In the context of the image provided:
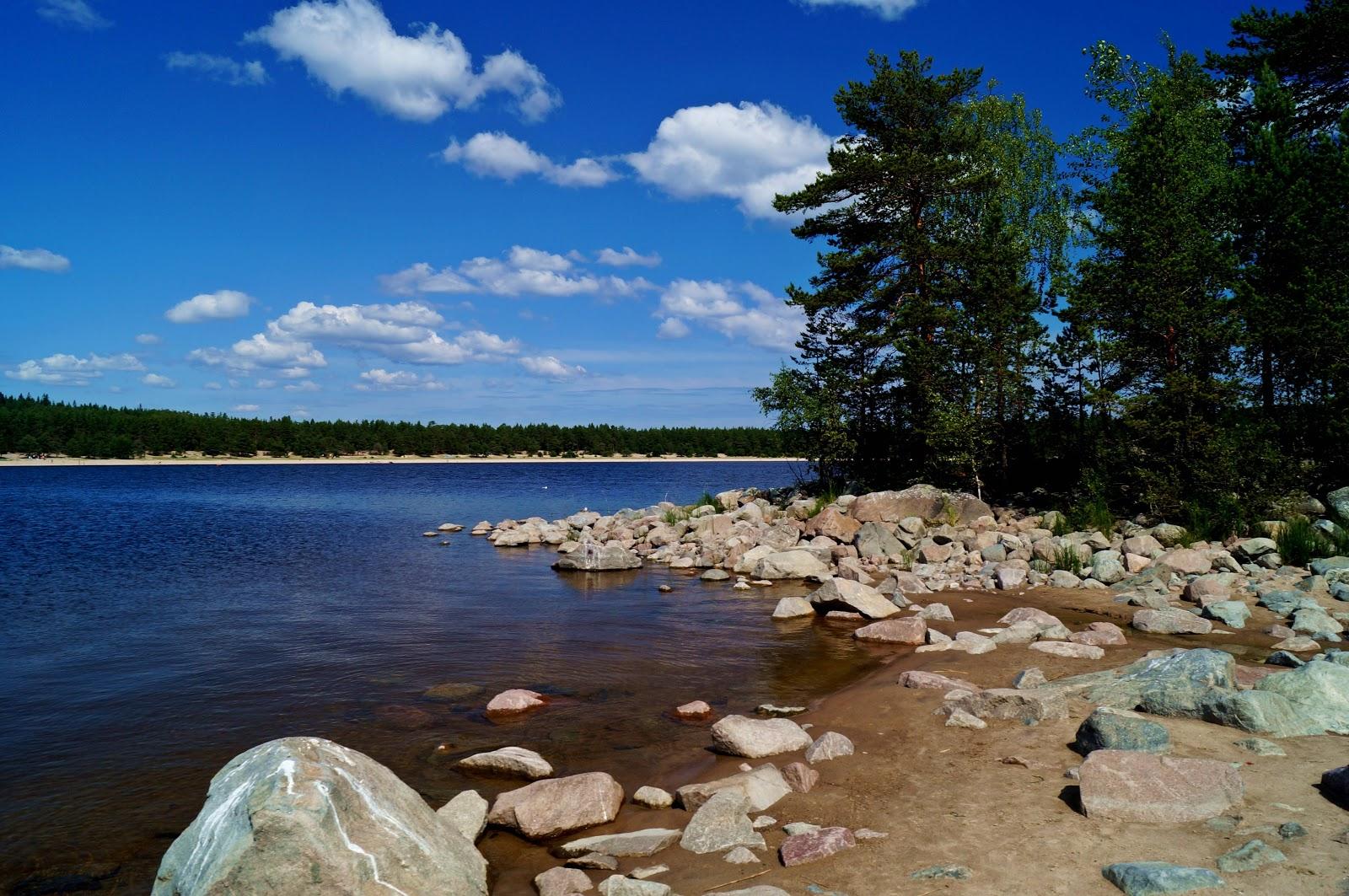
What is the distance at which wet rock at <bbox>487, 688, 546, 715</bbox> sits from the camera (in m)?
10.7

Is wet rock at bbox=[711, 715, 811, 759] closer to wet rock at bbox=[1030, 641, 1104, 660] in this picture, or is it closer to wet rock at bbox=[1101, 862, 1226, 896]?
wet rock at bbox=[1101, 862, 1226, 896]

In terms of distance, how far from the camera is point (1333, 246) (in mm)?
19984

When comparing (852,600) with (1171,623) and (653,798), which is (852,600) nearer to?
(1171,623)

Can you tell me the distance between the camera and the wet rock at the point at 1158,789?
226 inches

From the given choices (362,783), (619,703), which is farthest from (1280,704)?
(362,783)

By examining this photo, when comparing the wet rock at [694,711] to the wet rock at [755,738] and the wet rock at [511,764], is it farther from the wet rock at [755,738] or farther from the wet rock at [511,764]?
the wet rock at [511,764]

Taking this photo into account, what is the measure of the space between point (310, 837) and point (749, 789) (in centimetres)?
392

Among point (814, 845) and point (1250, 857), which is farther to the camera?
point (814, 845)

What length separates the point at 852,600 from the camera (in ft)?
53.3

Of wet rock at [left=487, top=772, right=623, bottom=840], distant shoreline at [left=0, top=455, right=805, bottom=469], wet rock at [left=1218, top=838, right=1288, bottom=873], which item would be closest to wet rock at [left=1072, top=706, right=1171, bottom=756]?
wet rock at [left=1218, top=838, right=1288, bottom=873]

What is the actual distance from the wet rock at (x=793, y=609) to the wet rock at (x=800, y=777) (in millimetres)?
8877

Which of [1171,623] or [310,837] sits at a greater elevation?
[310,837]

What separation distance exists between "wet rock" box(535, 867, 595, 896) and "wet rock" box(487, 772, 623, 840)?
2.86ft

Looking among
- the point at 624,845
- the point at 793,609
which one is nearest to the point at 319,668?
the point at 624,845
